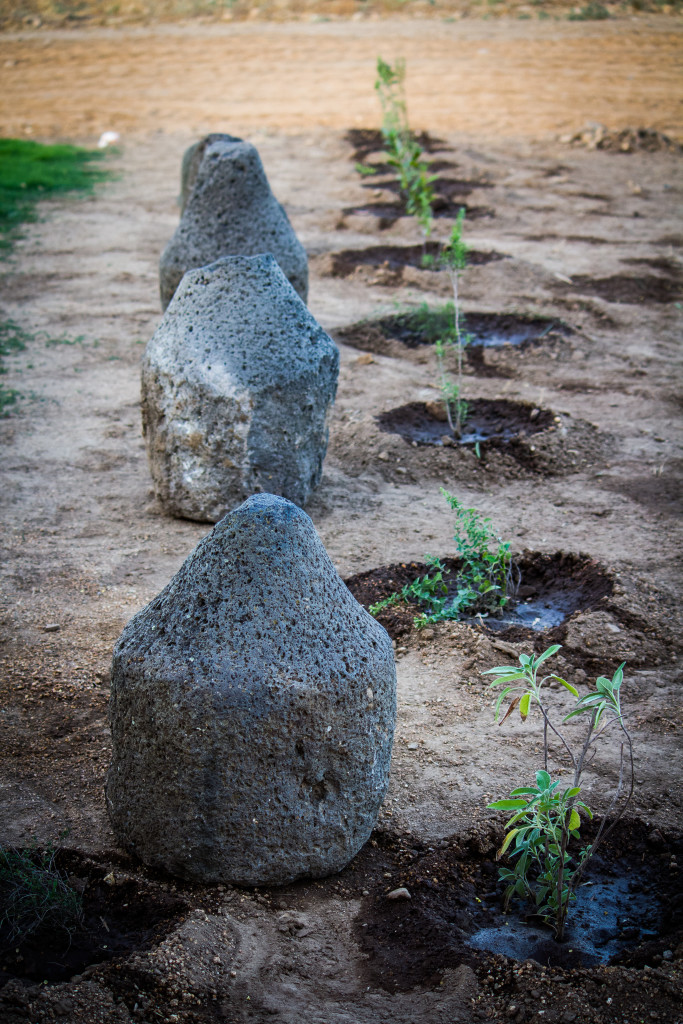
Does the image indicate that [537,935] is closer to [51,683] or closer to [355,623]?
[355,623]

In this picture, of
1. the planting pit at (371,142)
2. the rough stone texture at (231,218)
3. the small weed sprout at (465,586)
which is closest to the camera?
the small weed sprout at (465,586)

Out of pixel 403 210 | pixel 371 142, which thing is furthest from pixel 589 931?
pixel 371 142

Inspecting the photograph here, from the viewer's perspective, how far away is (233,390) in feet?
14.4

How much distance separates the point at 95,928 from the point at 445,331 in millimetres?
5639

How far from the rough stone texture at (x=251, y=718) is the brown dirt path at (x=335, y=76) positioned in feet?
44.1

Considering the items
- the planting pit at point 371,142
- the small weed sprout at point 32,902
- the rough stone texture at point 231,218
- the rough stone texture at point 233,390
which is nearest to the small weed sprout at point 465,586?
the rough stone texture at point 233,390

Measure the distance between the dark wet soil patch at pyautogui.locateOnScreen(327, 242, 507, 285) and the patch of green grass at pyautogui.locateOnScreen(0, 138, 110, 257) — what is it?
11.4ft

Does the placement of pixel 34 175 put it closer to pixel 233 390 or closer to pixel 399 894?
pixel 233 390

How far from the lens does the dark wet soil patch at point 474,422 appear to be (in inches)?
230

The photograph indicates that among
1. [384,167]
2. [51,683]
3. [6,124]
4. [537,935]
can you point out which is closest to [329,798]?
[537,935]

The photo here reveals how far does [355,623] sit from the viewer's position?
8.86ft

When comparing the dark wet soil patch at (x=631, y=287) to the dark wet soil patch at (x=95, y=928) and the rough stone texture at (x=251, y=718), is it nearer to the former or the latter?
the rough stone texture at (x=251, y=718)

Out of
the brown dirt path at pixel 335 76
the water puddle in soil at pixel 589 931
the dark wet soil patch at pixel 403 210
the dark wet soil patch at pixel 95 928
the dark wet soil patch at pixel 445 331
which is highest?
the brown dirt path at pixel 335 76

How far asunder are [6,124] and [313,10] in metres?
11.8
